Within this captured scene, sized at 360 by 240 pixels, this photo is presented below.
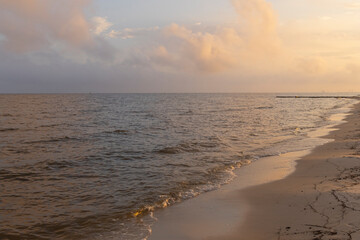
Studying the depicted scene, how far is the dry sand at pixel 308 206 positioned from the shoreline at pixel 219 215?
5 centimetres

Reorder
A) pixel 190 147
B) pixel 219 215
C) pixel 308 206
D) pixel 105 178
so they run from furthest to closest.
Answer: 1. pixel 190 147
2. pixel 105 178
3. pixel 219 215
4. pixel 308 206

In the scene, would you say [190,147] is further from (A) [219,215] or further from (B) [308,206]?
(B) [308,206]

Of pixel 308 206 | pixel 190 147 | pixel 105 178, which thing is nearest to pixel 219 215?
pixel 308 206

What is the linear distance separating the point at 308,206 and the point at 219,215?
93.6 inches

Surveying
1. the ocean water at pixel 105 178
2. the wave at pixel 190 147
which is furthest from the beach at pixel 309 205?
the wave at pixel 190 147

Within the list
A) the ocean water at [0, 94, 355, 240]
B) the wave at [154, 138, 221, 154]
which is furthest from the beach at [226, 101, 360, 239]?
the wave at [154, 138, 221, 154]

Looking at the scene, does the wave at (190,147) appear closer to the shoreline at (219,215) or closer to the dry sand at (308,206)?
the shoreline at (219,215)

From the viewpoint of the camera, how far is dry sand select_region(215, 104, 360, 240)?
18.5ft

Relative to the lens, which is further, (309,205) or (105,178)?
(105,178)

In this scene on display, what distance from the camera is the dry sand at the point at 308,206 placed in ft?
18.5

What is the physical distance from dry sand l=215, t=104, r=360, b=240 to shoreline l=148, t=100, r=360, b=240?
5 centimetres

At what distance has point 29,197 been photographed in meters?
9.02

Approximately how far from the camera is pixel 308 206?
7.15m

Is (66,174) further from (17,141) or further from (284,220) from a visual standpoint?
(17,141)
